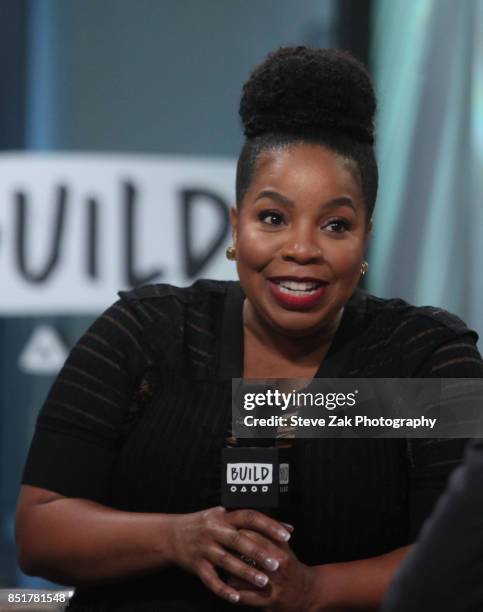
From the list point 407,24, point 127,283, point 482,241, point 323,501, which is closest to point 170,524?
point 323,501

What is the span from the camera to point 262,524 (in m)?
1.16

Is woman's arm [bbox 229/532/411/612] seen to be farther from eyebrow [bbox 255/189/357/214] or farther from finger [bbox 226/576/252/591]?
eyebrow [bbox 255/189/357/214]

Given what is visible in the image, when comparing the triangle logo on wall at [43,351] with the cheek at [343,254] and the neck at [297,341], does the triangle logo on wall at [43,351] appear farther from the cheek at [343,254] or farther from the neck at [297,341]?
the cheek at [343,254]

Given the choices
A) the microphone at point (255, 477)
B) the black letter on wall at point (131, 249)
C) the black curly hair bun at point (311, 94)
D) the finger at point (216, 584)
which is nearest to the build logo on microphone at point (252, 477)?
the microphone at point (255, 477)

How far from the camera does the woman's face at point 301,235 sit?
54.3 inches

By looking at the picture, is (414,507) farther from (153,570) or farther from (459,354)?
(153,570)

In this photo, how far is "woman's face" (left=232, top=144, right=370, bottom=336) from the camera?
138 centimetres

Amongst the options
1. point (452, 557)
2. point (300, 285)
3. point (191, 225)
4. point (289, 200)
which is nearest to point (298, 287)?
point (300, 285)

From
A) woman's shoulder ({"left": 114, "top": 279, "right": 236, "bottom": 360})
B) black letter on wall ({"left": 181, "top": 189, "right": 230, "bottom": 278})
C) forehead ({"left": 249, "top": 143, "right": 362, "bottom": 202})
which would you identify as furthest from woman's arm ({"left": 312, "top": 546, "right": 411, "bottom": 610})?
black letter on wall ({"left": 181, "top": 189, "right": 230, "bottom": 278})

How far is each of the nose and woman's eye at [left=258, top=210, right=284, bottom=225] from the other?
29 millimetres

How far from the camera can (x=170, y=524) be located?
1.27 metres

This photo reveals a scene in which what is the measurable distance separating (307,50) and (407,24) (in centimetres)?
135

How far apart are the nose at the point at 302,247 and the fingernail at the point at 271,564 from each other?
404mm

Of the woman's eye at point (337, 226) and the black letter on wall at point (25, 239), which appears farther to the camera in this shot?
the black letter on wall at point (25, 239)
